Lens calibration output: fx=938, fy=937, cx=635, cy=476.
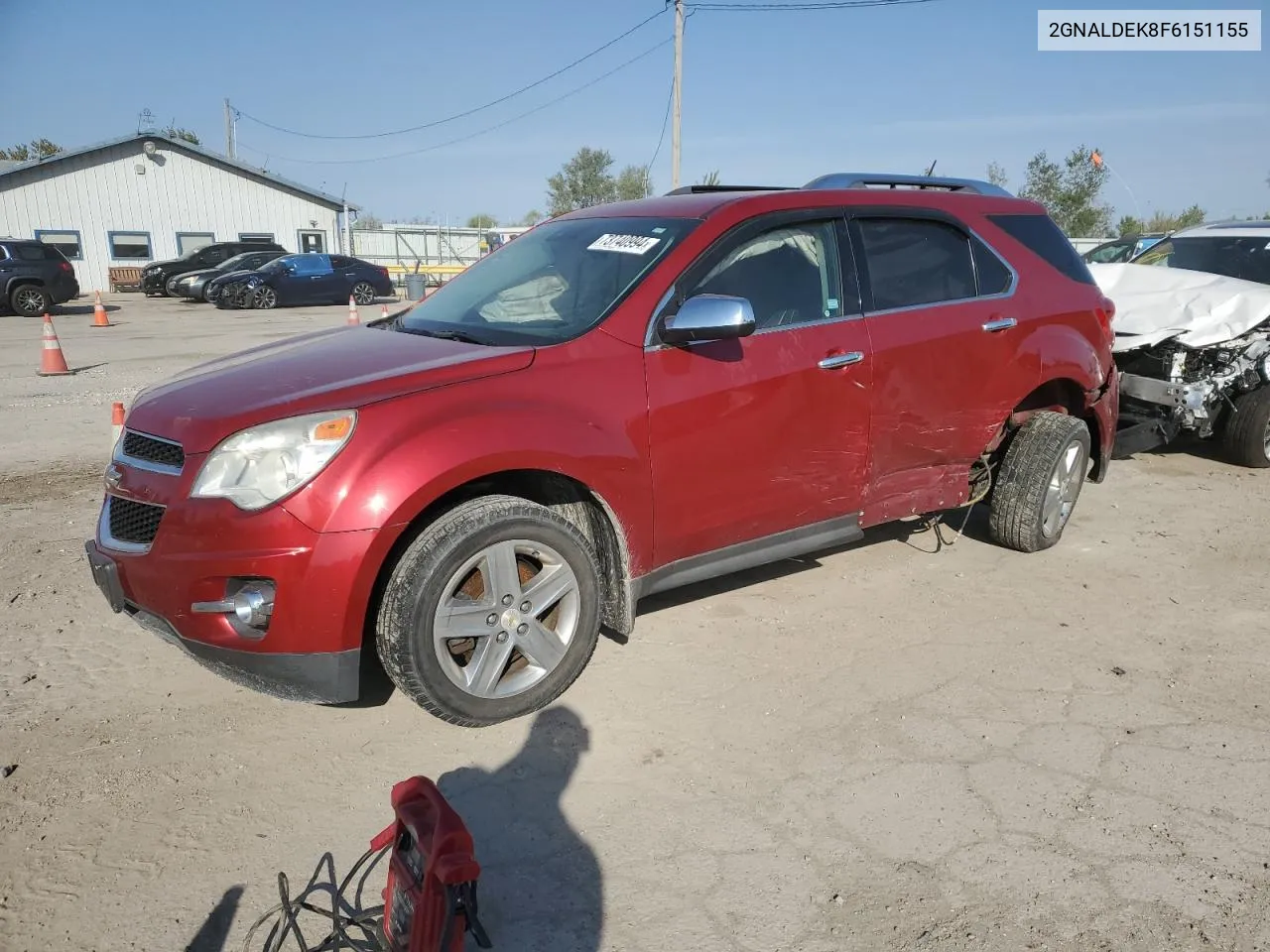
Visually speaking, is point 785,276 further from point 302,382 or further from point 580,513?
point 302,382

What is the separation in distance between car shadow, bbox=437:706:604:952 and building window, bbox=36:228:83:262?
33120mm

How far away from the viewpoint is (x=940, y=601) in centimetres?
435

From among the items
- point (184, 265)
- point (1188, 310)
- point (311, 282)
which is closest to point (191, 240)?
point (184, 265)

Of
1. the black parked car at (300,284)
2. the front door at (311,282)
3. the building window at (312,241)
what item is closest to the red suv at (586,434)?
the black parked car at (300,284)

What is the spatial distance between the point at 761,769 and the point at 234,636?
1685 mm

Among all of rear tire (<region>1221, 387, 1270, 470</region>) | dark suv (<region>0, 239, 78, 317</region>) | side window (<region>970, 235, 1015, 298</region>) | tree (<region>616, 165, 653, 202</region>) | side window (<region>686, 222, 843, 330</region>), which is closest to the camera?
side window (<region>686, 222, 843, 330</region>)

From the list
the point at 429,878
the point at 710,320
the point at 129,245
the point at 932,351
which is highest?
the point at 129,245

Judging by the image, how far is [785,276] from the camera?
3.85 metres

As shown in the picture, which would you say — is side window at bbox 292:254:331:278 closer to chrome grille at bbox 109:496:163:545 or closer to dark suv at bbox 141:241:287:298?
dark suv at bbox 141:241:287:298

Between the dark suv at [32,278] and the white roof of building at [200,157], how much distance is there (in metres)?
10.6

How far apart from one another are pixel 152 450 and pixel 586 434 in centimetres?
142

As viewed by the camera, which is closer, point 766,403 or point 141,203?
point 766,403

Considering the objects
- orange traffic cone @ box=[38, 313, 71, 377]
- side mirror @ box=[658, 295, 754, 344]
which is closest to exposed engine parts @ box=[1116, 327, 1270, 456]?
side mirror @ box=[658, 295, 754, 344]

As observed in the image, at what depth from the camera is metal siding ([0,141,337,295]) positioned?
2941cm
